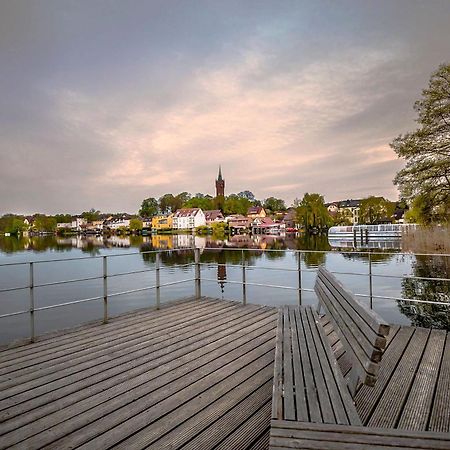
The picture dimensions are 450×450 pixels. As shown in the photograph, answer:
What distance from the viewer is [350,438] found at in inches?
63.1

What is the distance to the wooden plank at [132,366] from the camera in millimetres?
2818

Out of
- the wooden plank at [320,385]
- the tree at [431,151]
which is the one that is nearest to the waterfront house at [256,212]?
the tree at [431,151]

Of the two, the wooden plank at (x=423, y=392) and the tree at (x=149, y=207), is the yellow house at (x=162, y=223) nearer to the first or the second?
the tree at (x=149, y=207)

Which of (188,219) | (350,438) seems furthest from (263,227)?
(350,438)

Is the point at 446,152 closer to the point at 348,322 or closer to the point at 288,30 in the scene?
the point at 288,30

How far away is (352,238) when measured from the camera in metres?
60.0

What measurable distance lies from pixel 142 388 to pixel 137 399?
211 mm

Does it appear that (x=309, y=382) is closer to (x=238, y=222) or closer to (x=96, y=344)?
(x=96, y=344)

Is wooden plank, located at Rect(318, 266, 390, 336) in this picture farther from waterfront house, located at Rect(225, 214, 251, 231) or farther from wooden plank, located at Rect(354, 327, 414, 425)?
waterfront house, located at Rect(225, 214, 251, 231)

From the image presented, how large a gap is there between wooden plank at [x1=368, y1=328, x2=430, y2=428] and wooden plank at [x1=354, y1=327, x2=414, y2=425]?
0.04m

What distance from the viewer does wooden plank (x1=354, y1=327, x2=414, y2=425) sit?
108 inches

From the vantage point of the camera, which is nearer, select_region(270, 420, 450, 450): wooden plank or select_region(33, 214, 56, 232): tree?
select_region(270, 420, 450, 450): wooden plank

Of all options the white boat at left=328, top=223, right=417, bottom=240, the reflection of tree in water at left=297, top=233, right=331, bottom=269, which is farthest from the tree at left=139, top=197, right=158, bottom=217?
the reflection of tree in water at left=297, top=233, right=331, bottom=269

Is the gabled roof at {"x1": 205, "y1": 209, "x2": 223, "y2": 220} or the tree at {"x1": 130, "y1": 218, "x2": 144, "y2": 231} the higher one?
the gabled roof at {"x1": 205, "y1": 209, "x2": 223, "y2": 220}
